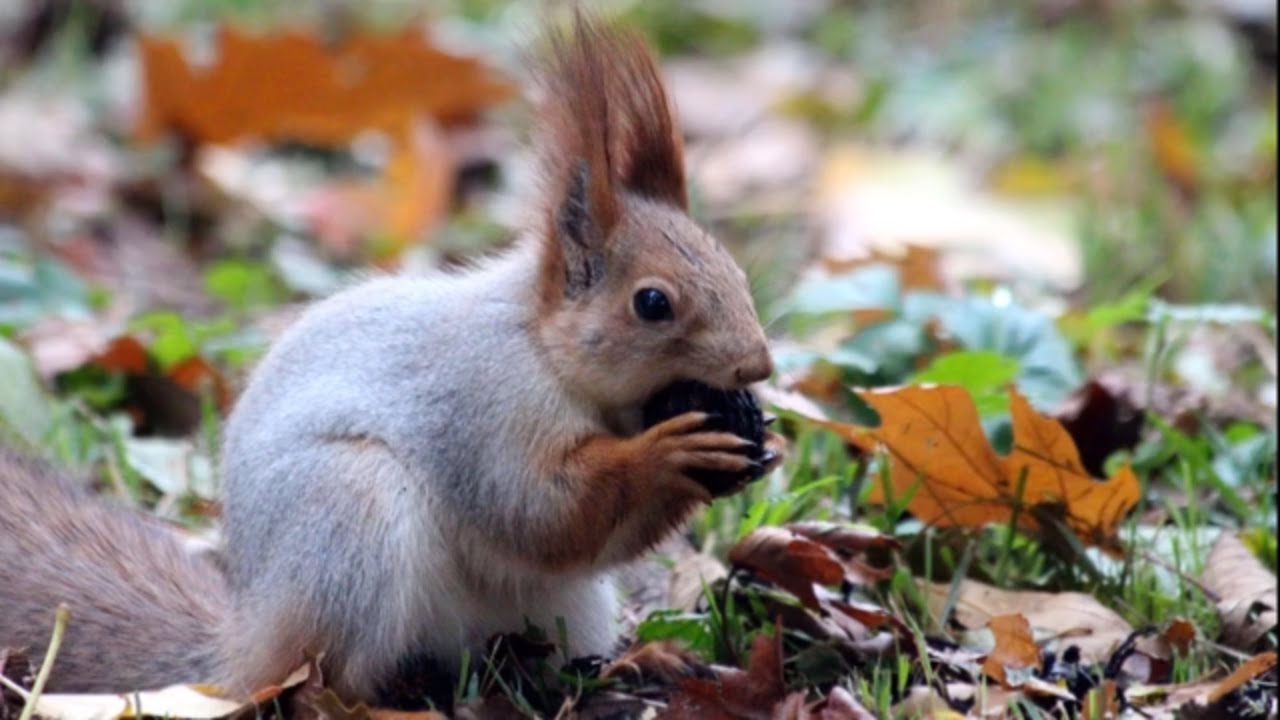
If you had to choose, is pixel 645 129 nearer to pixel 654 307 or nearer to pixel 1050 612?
pixel 654 307

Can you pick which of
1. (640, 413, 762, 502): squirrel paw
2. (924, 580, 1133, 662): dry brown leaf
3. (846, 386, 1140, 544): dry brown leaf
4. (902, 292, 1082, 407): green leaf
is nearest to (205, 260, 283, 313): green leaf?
(902, 292, 1082, 407): green leaf

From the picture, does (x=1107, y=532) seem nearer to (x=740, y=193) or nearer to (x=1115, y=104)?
(x=740, y=193)

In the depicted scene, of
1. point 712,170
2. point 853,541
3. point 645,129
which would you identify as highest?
point 645,129

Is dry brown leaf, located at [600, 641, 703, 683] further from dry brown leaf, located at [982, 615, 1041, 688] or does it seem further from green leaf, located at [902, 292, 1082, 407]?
green leaf, located at [902, 292, 1082, 407]

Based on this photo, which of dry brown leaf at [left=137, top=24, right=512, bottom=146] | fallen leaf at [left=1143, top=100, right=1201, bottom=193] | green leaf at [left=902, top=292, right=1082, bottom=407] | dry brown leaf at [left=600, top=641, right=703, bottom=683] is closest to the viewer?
dry brown leaf at [left=600, top=641, right=703, bottom=683]

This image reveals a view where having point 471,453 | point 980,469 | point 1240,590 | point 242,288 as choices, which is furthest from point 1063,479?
point 242,288

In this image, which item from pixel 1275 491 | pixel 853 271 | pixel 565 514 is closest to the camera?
pixel 565 514

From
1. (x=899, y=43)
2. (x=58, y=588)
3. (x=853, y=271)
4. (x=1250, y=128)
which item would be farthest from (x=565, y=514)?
(x=899, y=43)
